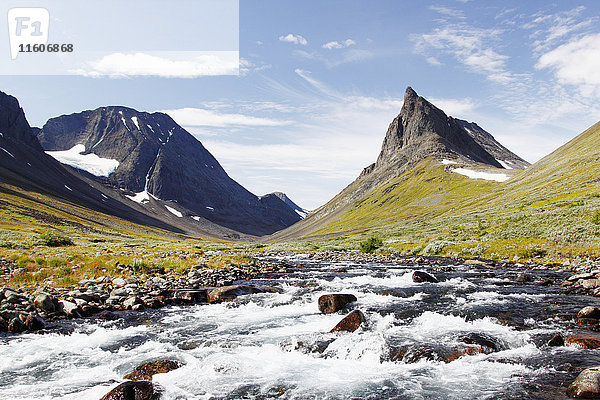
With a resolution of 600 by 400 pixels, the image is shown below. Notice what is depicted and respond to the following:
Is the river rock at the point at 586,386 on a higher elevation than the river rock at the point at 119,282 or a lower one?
higher

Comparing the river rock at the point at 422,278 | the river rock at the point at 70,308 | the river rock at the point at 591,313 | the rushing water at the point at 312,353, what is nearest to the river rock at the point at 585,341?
the rushing water at the point at 312,353

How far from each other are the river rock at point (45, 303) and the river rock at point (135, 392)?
10354mm

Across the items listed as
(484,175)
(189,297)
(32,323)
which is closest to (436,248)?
Result: (189,297)

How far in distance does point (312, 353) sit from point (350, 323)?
116 inches

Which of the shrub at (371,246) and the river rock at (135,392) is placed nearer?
the river rock at (135,392)

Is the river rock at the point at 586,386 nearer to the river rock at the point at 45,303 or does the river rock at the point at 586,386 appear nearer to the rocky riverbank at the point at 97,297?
the rocky riverbank at the point at 97,297

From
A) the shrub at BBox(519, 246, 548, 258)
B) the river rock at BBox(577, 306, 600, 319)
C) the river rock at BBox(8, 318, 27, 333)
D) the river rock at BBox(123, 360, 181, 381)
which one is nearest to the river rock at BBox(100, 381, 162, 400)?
the river rock at BBox(123, 360, 181, 381)

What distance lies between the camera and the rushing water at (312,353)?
10.3m

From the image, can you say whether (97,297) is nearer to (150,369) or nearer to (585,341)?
(150,369)

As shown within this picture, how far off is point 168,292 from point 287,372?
44.9ft

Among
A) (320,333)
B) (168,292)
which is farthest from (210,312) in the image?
(320,333)

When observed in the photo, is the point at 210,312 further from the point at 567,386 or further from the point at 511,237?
the point at 511,237

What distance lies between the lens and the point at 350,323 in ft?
51.0

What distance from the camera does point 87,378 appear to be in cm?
1106
